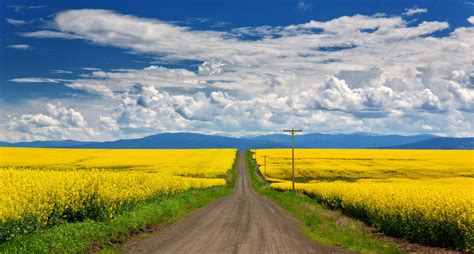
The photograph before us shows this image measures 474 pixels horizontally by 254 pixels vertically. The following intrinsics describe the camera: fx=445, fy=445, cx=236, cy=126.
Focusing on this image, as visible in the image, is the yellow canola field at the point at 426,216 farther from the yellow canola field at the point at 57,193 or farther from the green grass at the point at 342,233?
the yellow canola field at the point at 57,193

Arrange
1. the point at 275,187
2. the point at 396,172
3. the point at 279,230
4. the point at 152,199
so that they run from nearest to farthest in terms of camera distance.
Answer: the point at 279,230, the point at 152,199, the point at 275,187, the point at 396,172

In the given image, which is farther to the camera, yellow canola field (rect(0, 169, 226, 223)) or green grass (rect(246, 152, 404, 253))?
green grass (rect(246, 152, 404, 253))

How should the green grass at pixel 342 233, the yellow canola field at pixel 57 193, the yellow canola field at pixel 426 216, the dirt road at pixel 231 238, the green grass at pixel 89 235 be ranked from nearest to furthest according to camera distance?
1. the green grass at pixel 89 235
2. the dirt road at pixel 231 238
3. the yellow canola field at pixel 57 193
4. the yellow canola field at pixel 426 216
5. the green grass at pixel 342 233

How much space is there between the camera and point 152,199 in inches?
1347

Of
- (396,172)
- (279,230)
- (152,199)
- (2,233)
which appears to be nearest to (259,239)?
(279,230)

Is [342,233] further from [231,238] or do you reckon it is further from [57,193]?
[57,193]

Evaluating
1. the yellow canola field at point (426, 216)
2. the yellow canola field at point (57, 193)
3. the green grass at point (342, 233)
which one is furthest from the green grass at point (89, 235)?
the yellow canola field at point (426, 216)

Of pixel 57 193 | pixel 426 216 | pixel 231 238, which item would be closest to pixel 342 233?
pixel 426 216

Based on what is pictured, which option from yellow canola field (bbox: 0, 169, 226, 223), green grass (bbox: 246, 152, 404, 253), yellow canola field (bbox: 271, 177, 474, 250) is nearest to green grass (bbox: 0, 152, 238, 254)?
yellow canola field (bbox: 0, 169, 226, 223)

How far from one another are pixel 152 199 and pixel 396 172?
205 feet

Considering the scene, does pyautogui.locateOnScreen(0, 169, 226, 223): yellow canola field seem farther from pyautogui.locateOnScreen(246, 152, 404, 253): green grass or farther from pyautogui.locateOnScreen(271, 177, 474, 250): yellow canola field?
pyautogui.locateOnScreen(271, 177, 474, 250): yellow canola field

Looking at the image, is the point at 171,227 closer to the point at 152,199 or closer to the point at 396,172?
the point at 152,199

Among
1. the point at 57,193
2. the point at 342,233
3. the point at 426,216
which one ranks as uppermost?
the point at 57,193

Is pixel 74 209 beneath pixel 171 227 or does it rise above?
above
